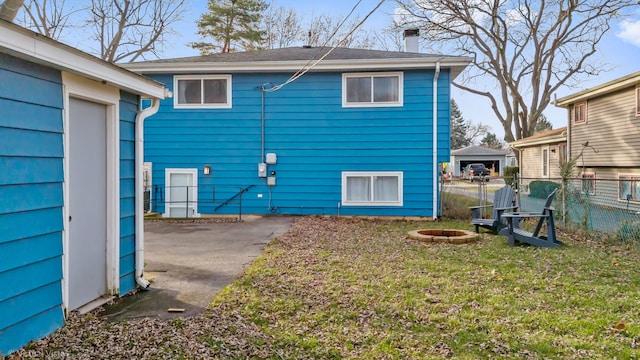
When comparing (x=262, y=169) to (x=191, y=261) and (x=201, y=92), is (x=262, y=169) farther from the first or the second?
(x=191, y=261)

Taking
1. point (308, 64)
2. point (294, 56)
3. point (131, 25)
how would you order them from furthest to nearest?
point (131, 25) < point (294, 56) < point (308, 64)

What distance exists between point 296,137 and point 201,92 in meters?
2.74

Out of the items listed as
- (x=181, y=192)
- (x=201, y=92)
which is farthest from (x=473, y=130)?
(x=181, y=192)

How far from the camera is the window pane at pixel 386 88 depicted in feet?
35.7

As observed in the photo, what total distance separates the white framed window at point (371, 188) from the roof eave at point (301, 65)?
8.64ft

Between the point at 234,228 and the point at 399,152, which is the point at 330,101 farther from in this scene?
the point at 234,228

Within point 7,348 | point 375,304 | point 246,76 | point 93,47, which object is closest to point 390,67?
point 246,76

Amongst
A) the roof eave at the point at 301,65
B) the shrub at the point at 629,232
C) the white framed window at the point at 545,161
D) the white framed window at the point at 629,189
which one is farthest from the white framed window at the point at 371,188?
the white framed window at the point at 545,161

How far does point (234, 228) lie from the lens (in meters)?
9.17

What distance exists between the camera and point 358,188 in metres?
11.1

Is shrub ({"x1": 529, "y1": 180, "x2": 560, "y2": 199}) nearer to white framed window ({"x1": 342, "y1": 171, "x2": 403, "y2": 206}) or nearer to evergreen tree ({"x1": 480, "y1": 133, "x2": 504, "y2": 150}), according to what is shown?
white framed window ({"x1": 342, "y1": 171, "x2": 403, "y2": 206})

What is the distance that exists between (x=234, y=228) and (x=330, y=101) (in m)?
4.11

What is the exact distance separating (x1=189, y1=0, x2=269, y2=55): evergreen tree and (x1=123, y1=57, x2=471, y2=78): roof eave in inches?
587

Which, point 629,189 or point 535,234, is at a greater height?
point 629,189
